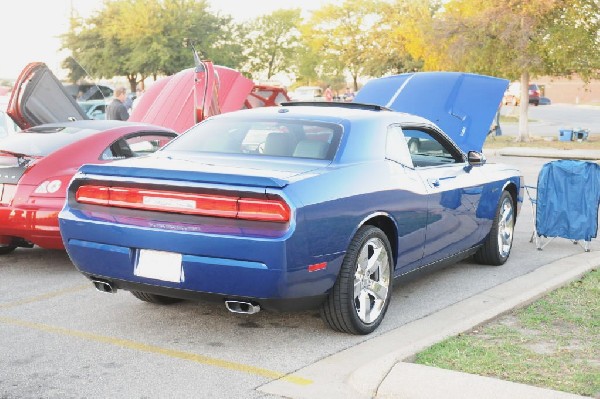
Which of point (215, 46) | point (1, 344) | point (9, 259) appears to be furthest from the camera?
point (215, 46)

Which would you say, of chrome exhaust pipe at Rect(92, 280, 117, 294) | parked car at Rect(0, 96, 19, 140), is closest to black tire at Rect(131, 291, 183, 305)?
chrome exhaust pipe at Rect(92, 280, 117, 294)

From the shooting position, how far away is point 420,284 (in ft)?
24.7

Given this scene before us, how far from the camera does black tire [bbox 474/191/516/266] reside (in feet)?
26.9

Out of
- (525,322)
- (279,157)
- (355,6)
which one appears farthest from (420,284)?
(355,6)

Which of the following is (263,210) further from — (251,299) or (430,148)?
(430,148)

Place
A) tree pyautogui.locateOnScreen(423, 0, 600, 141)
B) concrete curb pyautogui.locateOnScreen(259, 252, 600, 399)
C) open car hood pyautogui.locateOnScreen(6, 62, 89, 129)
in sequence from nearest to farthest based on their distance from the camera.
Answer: concrete curb pyautogui.locateOnScreen(259, 252, 600, 399) → open car hood pyautogui.locateOnScreen(6, 62, 89, 129) → tree pyautogui.locateOnScreen(423, 0, 600, 141)

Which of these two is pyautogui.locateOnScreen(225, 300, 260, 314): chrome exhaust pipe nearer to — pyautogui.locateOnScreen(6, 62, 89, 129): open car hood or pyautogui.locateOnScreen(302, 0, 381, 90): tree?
pyautogui.locateOnScreen(6, 62, 89, 129): open car hood

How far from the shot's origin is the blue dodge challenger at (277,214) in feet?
16.8

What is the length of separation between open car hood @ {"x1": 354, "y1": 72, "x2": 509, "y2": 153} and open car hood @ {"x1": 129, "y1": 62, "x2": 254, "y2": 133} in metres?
2.76

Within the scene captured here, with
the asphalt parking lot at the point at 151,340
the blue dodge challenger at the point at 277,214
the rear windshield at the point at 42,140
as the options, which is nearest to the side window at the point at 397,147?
the blue dodge challenger at the point at 277,214

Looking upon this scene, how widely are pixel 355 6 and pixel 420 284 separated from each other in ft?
199

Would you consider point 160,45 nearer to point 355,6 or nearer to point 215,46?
point 215,46

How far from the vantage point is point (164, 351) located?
5.39 metres

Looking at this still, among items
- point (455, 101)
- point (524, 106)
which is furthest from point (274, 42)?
point (455, 101)
